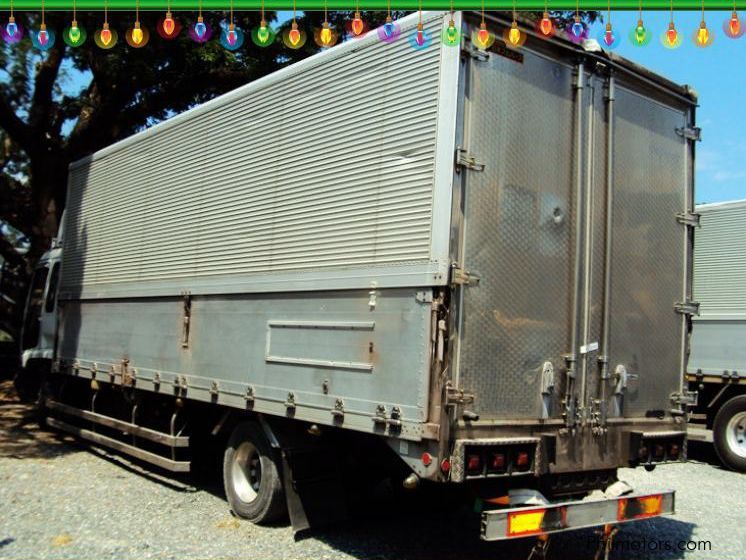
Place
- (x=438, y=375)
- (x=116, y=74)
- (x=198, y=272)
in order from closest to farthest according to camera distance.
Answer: (x=438, y=375) < (x=198, y=272) < (x=116, y=74)

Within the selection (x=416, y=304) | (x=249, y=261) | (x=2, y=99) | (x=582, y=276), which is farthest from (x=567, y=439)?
(x=2, y=99)

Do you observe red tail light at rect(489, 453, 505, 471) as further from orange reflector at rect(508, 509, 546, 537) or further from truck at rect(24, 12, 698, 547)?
orange reflector at rect(508, 509, 546, 537)

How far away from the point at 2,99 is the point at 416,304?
13.2m

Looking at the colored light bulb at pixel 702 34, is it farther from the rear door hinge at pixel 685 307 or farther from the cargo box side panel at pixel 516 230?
the rear door hinge at pixel 685 307

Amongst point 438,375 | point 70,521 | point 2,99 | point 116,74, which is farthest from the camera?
point 2,99

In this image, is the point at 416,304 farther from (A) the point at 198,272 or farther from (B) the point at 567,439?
(A) the point at 198,272

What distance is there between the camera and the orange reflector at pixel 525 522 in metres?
4.71

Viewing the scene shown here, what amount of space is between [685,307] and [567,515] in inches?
92.8

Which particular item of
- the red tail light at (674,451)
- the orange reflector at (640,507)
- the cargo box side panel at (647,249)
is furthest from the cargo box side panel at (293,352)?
the red tail light at (674,451)

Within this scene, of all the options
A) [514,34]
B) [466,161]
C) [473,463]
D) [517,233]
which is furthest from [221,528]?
[514,34]

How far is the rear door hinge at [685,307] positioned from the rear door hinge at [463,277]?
227cm

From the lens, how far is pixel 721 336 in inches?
418

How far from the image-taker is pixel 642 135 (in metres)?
6.14

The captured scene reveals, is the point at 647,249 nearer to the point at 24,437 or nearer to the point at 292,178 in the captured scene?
the point at 292,178
